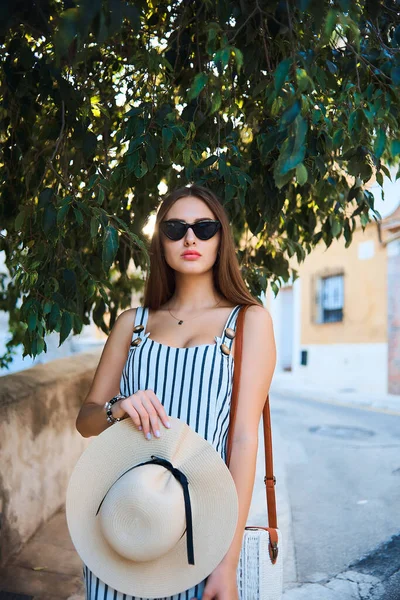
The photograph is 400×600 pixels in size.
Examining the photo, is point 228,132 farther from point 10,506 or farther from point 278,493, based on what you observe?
point 278,493

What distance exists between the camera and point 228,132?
355 cm

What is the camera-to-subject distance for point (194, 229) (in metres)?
2.35

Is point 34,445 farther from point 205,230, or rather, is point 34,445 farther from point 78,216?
point 205,230

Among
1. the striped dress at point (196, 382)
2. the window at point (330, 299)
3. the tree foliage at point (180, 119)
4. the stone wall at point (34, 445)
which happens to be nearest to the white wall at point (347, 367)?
the window at point (330, 299)

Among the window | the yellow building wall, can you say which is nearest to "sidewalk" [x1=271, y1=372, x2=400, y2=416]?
the yellow building wall

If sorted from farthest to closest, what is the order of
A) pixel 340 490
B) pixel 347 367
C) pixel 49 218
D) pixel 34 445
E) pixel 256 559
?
pixel 347 367 → pixel 340 490 → pixel 34 445 → pixel 49 218 → pixel 256 559

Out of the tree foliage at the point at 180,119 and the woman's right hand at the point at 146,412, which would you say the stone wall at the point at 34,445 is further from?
the woman's right hand at the point at 146,412

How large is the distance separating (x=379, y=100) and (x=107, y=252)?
3.70 feet

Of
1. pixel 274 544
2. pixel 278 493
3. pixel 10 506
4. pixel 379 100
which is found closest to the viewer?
pixel 274 544

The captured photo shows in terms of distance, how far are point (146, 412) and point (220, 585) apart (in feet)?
1.72

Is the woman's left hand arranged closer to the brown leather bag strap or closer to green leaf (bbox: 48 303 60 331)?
the brown leather bag strap

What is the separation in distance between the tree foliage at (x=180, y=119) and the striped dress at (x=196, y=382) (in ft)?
1.77

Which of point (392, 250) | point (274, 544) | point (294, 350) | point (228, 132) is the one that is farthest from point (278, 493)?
point (294, 350)

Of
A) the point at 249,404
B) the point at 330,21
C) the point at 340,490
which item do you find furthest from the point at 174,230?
the point at 340,490
